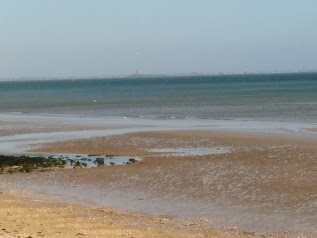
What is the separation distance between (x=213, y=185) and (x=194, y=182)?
95 cm

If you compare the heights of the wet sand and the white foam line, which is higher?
the wet sand

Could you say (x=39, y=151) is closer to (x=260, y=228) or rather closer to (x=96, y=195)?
(x=96, y=195)

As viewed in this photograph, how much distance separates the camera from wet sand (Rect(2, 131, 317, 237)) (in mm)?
15875

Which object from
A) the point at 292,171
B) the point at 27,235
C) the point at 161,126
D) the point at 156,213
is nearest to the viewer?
the point at 27,235

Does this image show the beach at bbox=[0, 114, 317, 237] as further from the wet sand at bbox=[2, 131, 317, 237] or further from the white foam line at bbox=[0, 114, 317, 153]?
the white foam line at bbox=[0, 114, 317, 153]

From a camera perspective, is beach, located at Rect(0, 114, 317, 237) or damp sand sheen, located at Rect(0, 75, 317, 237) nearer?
damp sand sheen, located at Rect(0, 75, 317, 237)

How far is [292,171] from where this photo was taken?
2294 centimetres

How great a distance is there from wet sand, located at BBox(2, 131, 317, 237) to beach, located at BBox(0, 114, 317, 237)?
0.03 m

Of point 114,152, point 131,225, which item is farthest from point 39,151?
point 131,225

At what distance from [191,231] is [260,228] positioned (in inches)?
68.7

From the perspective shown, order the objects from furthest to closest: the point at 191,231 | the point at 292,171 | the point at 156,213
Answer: the point at 292,171 < the point at 156,213 < the point at 191,231

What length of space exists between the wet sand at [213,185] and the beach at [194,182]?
1.0 inches

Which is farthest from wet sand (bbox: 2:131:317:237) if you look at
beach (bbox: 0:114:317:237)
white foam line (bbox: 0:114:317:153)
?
white foam line (bbox: 0:114:317:153)

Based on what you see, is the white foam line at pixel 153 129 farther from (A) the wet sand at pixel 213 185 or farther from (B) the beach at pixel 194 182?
(A) the wet sand at pixel 213 185
